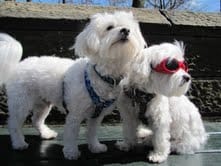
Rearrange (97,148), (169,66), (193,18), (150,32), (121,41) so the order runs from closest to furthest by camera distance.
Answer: (121,41) < (169,66) < (97,148) < (150,32) < (193,18)

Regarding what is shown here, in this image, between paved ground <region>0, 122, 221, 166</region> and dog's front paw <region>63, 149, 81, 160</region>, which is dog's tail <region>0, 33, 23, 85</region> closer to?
paved ground <region>0, 122, 221, 166</region>

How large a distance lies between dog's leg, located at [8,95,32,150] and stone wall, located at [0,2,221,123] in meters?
0.89

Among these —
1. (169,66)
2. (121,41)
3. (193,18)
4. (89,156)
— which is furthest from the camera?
(193,18)

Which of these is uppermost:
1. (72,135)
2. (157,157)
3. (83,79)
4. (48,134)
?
(83,79)

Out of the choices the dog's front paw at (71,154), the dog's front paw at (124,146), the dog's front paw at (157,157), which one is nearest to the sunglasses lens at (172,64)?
the dog's front paw at (157,157)

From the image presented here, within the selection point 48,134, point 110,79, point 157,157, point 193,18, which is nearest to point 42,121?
point 48,134

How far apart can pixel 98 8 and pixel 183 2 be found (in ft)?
34.2

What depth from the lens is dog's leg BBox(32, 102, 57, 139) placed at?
208 inches

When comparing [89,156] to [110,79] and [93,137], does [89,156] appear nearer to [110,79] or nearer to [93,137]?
[93,137]

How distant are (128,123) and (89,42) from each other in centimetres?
85

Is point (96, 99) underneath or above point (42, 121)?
above

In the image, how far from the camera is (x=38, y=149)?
488 centimetres

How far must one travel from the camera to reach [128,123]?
4.75 meters

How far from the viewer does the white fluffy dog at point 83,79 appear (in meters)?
4.30
